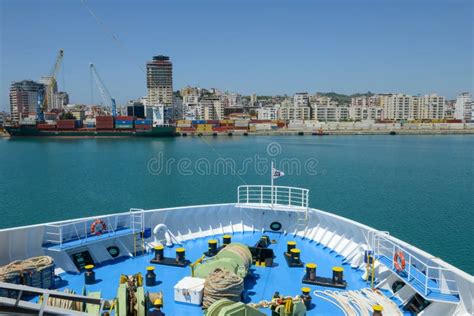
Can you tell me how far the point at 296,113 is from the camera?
16375 centimetres

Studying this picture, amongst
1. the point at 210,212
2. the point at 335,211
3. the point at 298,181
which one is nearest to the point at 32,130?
the point at 298,181

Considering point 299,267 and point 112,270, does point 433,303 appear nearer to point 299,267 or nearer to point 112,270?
point 299,267

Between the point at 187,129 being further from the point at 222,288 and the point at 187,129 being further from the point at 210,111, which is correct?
the point at 222,288

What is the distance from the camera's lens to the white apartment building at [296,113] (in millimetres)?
163375

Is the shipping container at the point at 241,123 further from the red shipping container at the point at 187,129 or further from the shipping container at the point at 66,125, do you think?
the shipping container at the point at 66,125

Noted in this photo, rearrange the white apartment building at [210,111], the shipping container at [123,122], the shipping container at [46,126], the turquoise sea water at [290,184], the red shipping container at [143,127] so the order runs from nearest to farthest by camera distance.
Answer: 1. the turquoise sea water at [290,184]
2. the shipping container at [46,126]
3. the red shipping container at [143,127]
4. the shipping container at [123,122]
5. the white apartment building at [210,111]

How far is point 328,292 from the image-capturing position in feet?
23.3

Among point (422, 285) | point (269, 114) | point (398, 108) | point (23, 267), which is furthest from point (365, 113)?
point (23, 267)

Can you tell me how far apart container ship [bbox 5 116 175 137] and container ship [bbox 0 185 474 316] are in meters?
104

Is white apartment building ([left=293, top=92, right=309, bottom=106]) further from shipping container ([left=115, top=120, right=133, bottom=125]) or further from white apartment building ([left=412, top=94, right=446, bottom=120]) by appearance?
shipping container ([left=115, top=120, right=133, bottom=125])

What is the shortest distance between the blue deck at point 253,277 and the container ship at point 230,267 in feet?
0.07

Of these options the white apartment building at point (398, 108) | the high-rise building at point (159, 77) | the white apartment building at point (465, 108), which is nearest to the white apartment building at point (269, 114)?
the high-rise building at point (159, 77)

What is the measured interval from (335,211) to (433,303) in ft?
67.6

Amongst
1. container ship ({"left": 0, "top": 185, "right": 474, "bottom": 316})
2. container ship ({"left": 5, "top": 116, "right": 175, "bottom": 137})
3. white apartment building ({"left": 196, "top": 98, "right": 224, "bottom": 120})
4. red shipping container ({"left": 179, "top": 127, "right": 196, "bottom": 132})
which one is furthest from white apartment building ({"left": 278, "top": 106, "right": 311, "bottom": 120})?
container ship ({"left": 0, "top": 185, "right": 474, "bottom": 316})
